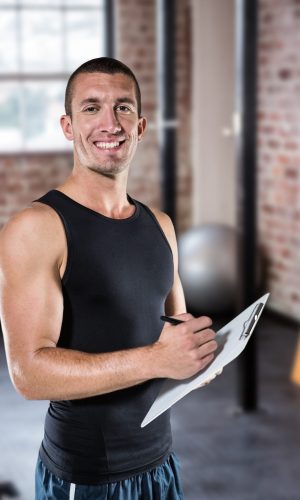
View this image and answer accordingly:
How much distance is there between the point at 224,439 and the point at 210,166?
9.23 ft

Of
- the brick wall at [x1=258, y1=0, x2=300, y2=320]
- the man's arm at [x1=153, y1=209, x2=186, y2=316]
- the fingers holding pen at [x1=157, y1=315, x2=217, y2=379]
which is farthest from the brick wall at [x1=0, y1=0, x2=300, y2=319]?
the fingers holding pen at [x1=157, y1=315, x2=217, y2=379]

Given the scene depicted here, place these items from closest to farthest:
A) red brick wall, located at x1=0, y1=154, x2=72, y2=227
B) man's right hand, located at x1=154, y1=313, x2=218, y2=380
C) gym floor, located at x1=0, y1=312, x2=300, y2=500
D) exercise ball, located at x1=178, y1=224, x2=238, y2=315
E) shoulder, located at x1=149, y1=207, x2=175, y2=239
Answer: man's right hand, located at x1=154, y1=313, x2=218, y2=380 < shoulder, located at x1=149, y1=207, x2=175, y2=239 < gym floor, located at x1=0, y1=312, x2=300, y2=500 < exercise ball, located at x1=178, y1=224, x2=238, y2=315 < red brick wall, located at x1=0, y1=154, x2=72, y2=227

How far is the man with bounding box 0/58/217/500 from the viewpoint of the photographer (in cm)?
146

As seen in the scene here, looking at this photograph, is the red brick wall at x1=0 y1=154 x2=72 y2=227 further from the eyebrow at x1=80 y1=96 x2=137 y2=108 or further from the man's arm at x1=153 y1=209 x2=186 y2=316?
the eyebrow at x1=80 y1=96 x2=137 y2=108

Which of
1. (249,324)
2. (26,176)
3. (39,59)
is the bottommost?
(26,176)

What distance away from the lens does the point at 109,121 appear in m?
1.55

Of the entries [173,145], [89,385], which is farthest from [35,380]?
[173,145]

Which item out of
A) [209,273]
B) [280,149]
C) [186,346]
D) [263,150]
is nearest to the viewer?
[186,346]

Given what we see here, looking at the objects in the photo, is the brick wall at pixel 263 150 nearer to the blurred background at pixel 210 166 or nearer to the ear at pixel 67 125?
the blurred background at pixel 210 166

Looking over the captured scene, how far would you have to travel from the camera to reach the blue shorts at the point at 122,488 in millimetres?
1640

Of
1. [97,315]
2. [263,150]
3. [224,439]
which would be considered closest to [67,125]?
[97,315]

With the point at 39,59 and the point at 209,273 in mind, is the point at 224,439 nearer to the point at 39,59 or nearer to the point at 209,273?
the point at 209,273

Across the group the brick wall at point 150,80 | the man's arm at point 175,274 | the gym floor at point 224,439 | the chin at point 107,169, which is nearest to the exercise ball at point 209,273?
the gym floor at point 224,439

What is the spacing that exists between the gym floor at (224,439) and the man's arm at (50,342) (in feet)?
5.47
